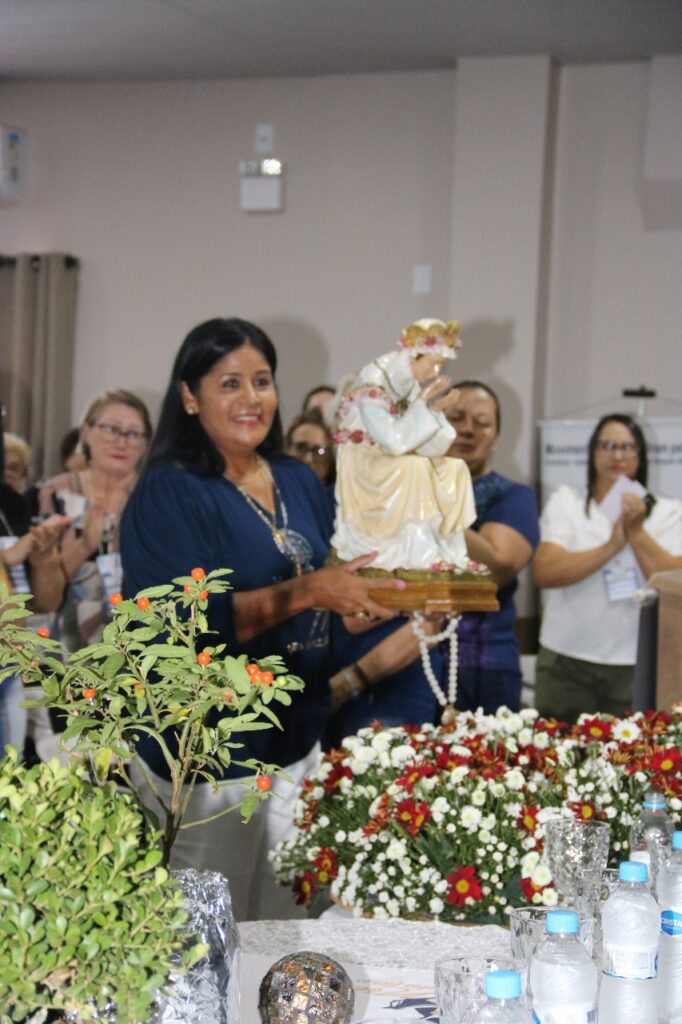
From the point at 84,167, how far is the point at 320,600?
461 cm

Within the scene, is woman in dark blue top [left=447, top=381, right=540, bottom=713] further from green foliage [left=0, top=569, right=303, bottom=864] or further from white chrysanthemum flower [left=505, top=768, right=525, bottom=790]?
green foliage [left=0, top=569, right=303, bottom=864]

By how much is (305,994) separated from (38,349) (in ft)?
17.9

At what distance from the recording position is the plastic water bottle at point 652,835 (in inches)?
56.7

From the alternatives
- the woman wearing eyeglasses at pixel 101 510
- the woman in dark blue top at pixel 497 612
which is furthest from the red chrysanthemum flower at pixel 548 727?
the woman wearing eyeglasses at pixel 101 510

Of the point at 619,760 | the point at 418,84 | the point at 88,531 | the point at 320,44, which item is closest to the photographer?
the point at 619,760

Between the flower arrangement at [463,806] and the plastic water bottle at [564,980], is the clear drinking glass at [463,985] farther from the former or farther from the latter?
the flower arrangement at [463,806]

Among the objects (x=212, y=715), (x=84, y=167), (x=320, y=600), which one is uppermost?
(x=84, y=167)

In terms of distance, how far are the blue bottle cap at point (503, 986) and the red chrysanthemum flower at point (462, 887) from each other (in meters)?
0.80

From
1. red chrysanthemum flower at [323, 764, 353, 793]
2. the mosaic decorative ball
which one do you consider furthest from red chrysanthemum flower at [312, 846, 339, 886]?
the mosaic decorative ball

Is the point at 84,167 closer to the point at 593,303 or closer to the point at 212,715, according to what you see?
the point at 593,303

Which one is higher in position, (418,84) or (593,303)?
(418,84)

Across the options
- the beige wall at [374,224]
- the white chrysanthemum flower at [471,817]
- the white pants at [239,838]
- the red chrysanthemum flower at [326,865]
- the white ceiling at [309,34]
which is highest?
the white ceiling at [309,34]

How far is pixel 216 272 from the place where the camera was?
249 inches

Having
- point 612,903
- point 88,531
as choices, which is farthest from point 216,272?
point 612,903
